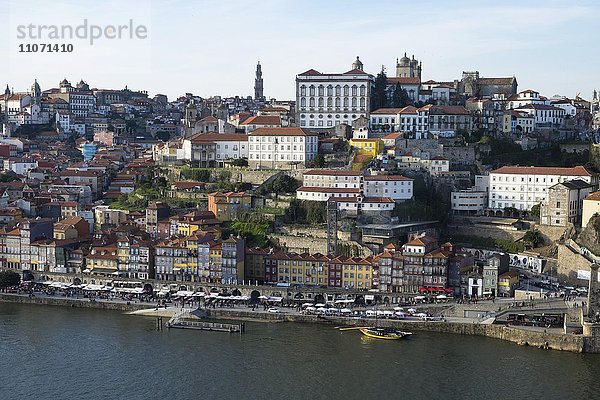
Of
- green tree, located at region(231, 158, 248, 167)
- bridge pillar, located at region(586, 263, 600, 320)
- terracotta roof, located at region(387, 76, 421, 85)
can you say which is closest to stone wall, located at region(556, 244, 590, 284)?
bridge pillar, located at region(586, 263, 600, 320)

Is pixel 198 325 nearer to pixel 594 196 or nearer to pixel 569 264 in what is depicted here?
pixel 569 264

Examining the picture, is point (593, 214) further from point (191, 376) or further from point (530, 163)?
point (191, 376)

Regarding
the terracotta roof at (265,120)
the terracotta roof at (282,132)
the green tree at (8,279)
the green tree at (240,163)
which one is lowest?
the green tree at (8,279)

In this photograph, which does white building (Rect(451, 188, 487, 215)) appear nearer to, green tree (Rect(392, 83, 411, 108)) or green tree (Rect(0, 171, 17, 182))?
green tree (Rect(392, 83, 411, 108))

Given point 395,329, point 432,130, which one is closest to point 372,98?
point 432,130

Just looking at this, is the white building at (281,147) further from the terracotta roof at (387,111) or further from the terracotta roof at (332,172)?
the terracotta roof at (387,111)

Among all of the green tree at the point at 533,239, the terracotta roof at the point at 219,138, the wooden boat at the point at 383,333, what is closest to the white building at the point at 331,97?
the terracotta roof at the point at 219,138

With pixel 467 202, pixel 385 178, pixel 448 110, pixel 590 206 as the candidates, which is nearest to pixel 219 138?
pixel 385 178
